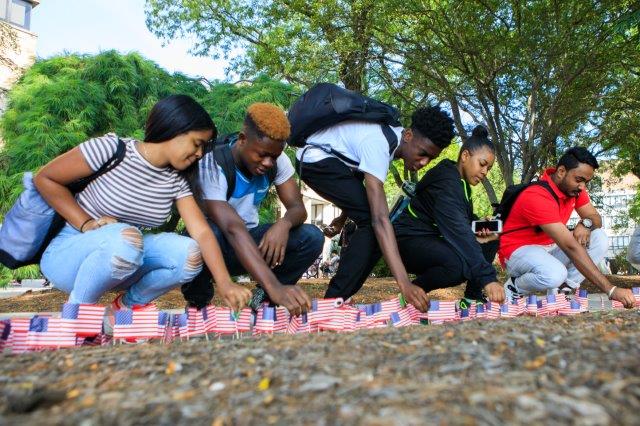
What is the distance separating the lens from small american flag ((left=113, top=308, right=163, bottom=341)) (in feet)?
11.3

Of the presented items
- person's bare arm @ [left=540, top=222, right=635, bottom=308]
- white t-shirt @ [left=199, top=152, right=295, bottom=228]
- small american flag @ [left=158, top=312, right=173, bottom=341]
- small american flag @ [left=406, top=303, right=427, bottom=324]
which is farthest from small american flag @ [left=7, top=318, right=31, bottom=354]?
person's bare arm @ [left=540, top=222, right=635, bottom=308]

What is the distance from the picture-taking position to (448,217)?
4906 mm

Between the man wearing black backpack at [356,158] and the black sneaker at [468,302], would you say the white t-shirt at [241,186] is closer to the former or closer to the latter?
the man wearing black backpack at [356,158]

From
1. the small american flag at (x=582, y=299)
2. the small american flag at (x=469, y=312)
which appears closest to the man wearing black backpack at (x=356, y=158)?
the small american flag at (x=469, y=312)

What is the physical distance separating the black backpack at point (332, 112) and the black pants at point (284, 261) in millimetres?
702

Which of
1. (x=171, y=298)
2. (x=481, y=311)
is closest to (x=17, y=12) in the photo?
(x=171, y=298)

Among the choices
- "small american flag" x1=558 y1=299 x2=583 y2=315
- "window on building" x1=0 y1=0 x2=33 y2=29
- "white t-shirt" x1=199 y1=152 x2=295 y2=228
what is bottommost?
"small american flag" x1=558 y1=299 x2=583 y2=315

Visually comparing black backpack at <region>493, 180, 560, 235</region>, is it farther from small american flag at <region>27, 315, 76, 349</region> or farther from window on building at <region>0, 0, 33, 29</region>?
window on building at <region>0, 0, 33, 29</region>

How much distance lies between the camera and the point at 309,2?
1406cm

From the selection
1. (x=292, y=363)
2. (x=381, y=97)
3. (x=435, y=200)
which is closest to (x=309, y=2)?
(x=381, y=97)

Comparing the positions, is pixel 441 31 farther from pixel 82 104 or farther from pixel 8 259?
pixel 8 259

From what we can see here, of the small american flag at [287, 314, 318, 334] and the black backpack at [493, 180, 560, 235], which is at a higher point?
the black backpack at [493, 180, 560, 235]

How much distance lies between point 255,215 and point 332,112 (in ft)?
2.99

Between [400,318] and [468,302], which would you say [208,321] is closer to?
[400,318]
